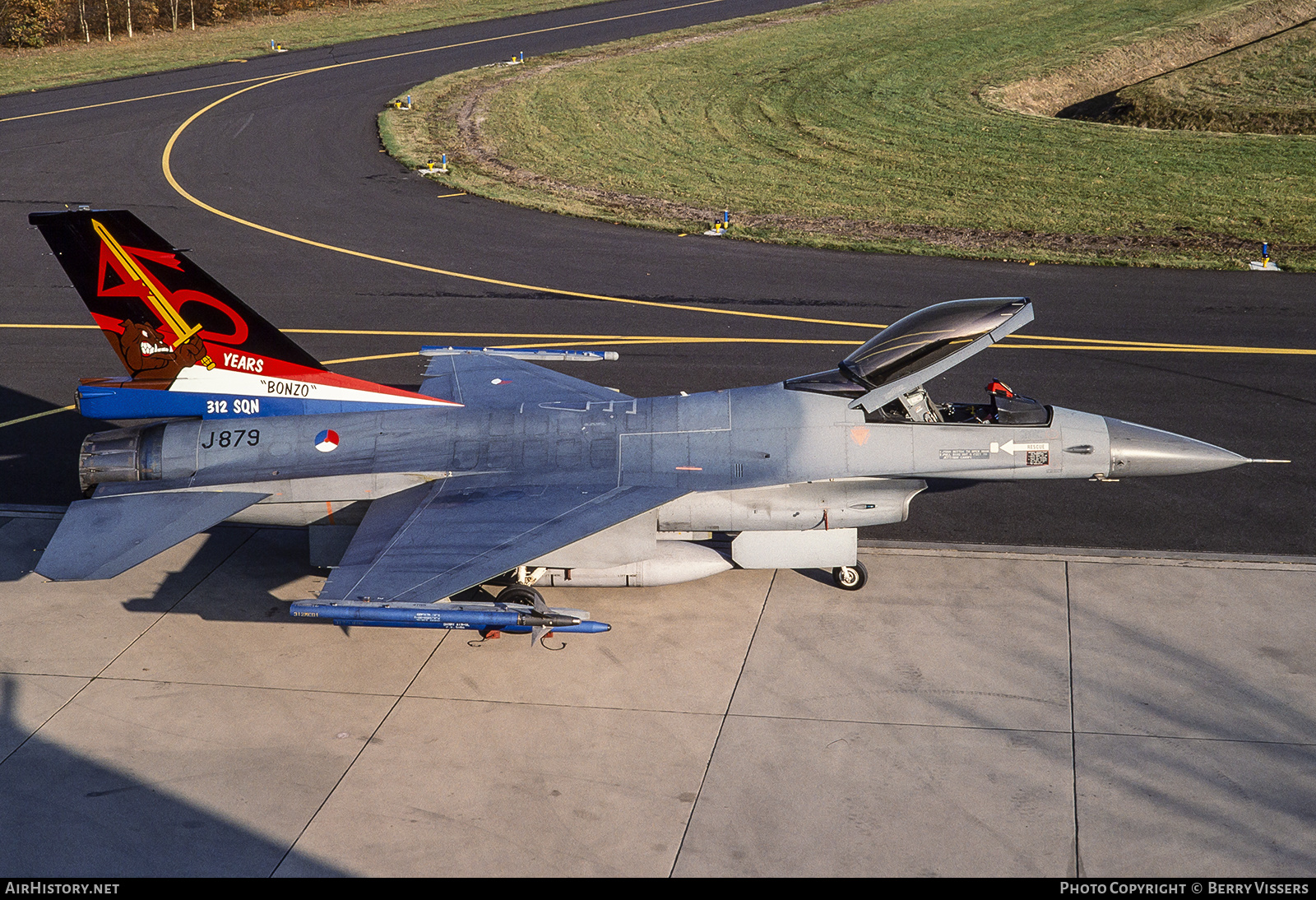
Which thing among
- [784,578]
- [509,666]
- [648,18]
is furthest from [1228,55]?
[509,666]

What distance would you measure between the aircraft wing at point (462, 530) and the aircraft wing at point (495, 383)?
6.59 ft

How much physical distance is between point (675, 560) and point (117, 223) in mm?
8156

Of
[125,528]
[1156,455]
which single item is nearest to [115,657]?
[125,528]

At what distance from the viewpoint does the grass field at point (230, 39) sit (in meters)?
45.9

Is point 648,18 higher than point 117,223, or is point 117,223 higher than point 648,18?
point 648,18

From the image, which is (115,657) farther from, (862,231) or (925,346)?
(862,231)

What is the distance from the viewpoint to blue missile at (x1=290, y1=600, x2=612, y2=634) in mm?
10992

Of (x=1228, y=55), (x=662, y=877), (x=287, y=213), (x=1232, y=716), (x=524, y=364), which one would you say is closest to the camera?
(x=662, y=877)

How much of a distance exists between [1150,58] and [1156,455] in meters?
39.7

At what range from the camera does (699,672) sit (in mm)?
12391

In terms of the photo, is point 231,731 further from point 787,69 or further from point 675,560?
point 787,69

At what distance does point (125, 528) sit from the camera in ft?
42.0

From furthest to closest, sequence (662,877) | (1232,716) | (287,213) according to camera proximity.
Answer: (287,213) < (1232,716) < (662,877)

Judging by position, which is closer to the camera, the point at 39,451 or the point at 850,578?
the point at 850,578
